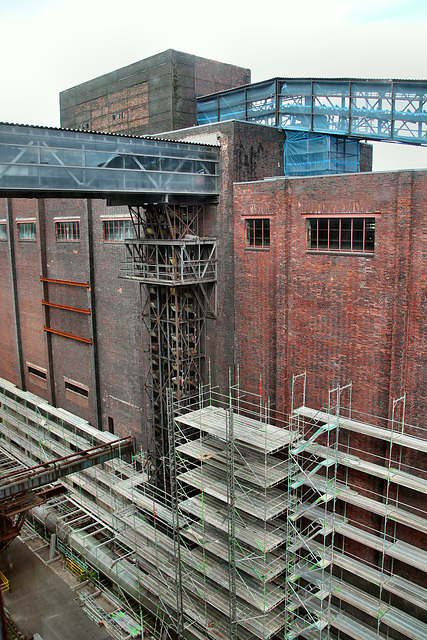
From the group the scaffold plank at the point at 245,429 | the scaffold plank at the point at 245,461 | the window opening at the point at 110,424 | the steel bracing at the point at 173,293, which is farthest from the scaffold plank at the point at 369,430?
the window opening at the point at 110,424

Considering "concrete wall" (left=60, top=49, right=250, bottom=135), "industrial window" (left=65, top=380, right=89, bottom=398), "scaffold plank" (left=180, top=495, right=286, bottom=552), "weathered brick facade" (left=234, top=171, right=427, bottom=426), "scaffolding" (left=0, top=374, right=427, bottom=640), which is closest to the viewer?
"weathered brick facade" (left=234, top=171, right=427, bottom=426)

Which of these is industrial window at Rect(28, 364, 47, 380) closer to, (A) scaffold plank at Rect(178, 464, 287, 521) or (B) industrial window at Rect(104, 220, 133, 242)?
(B) industrial window at Rect(104, 220, 133, 242)

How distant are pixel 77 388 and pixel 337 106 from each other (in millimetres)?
16148

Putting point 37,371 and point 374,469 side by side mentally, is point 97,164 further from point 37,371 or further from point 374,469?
point 37,371

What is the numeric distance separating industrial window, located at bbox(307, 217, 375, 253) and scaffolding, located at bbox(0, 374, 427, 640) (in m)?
3.55

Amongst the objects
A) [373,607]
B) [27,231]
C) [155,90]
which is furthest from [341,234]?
[27,231]

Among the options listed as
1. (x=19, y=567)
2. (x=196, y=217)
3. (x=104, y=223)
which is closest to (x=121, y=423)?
(x=19, y=567)

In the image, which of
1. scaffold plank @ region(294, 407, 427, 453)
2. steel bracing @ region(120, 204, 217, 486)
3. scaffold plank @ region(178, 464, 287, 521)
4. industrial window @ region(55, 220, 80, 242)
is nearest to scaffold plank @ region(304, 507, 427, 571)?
scaffold plank @ region(178, 464, 287, 521)

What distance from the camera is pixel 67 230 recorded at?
24.0 m

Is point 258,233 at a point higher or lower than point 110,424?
higher

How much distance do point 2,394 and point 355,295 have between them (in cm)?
2347

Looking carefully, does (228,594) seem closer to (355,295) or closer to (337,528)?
(337,528)

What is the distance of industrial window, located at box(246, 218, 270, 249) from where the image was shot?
618 inches

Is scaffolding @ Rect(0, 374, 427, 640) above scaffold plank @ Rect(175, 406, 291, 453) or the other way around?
the other way around
